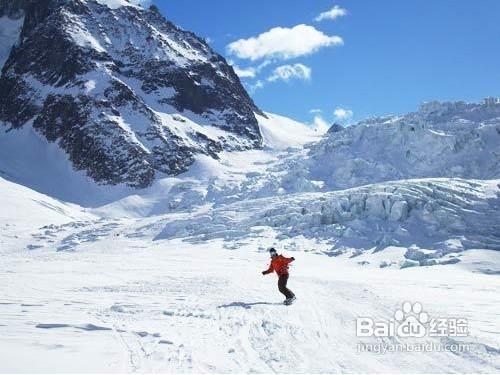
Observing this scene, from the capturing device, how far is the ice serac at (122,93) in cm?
8150

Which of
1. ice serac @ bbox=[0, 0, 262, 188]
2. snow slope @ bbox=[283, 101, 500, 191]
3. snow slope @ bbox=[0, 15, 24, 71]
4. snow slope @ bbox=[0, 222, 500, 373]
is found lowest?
snow slope @ bbox=[0, 222, 500, 373]

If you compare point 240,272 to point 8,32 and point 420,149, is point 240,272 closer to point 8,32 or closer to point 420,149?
point 420,149

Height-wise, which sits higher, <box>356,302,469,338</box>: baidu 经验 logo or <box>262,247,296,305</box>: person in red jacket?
<box>262,247,296,305</box>: person in red jacket

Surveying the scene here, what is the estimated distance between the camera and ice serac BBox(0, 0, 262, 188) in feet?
267

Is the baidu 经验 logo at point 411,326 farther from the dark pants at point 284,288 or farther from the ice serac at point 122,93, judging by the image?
the ice serac at point 122,93

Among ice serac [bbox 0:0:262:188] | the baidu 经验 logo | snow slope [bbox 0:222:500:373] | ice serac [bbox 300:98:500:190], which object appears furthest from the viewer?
ice serac [bbox 0:0:262:188]

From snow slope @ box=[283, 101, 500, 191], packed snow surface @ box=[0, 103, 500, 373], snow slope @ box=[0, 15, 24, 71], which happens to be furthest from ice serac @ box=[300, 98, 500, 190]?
snow slope @ box=[0, 15, 24, 71]

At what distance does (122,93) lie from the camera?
3474 inches

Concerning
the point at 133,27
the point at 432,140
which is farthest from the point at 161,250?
the point at 133,27

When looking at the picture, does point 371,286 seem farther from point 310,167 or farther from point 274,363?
point 310,167

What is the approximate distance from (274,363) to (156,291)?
21.5 feet

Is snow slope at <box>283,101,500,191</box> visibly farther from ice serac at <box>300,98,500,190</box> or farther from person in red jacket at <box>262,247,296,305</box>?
person in red jacket at <box>262,247,296,305</box>

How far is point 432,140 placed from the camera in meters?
56.7

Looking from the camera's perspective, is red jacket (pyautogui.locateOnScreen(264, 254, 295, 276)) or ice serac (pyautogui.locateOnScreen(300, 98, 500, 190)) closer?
red jacket (pyautogui.locateOnScreen(264, 254, 295, 276))
